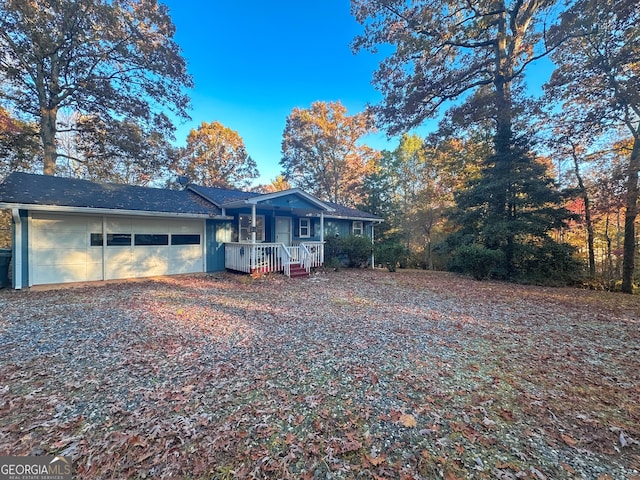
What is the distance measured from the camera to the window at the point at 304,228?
48.4ft

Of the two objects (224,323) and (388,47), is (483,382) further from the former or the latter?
(388,47)

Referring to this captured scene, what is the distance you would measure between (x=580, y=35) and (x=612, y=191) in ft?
17.5

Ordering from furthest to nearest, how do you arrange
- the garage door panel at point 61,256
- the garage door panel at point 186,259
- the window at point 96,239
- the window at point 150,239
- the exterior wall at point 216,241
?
the exterior wall at point 216,241 < the garage door panel at point 186,259 < the window at point 150,239 < the window at point 96,239 < the garage door panel at point 61,256

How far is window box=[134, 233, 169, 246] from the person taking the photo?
32.8ft

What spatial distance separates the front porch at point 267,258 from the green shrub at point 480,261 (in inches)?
255

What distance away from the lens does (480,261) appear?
36.9 ft

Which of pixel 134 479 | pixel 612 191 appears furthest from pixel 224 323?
pixel 612 191

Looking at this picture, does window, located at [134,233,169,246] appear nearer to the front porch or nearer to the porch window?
the front porch

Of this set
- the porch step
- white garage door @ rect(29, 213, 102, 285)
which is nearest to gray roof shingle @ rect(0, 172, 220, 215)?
white garage door @ rect(29, 213, 102, 285)

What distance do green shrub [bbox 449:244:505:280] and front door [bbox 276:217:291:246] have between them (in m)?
7.87

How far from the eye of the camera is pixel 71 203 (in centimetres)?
845

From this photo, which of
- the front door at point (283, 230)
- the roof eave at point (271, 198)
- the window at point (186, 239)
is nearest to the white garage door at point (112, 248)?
the window at point (186, 239)

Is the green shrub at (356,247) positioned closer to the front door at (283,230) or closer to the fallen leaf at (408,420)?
the front door at (283,230)

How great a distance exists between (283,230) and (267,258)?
9.52ft
